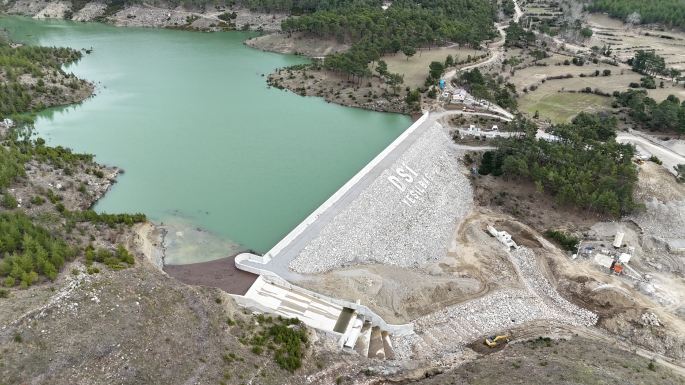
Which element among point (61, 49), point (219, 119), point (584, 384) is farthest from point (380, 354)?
point (61, 49)

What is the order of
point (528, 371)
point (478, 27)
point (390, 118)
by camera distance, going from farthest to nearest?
1. point (478, 27)
2. point (390, 118)
3. point (528, 371)

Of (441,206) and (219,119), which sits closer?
(441,206)

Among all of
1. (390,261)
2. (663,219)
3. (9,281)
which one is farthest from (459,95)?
(9,281)

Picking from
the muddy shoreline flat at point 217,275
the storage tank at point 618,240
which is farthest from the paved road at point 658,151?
the muddy shoreline flat at point 217,275

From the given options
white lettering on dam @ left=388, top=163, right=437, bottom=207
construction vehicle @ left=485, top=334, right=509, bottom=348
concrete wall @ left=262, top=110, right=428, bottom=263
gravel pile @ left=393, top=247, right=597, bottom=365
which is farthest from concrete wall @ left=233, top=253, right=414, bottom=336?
white lettering on dam @ left=388, top=163, right=437, bottom=207

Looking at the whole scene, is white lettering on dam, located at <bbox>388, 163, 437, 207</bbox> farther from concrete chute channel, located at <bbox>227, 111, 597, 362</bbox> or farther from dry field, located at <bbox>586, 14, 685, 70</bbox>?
dry field, located at <bbox>586, 14, 685, 70</bbox>

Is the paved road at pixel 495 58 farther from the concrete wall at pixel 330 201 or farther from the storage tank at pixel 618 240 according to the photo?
the storage tank at pixel 618 240

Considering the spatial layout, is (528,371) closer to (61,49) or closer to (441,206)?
(441,206)
